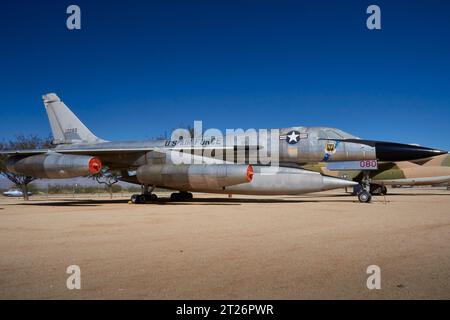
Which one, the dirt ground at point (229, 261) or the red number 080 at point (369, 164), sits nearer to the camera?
the dirt ground at point (229, 261)

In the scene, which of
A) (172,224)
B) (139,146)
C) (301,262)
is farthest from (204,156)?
(301,262)

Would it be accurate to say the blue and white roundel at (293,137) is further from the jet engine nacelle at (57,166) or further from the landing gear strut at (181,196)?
the jet engine nacelle at (57,166)

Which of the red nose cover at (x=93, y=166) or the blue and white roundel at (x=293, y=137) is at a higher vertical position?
the blue and white roundel at (x=293, y=137)

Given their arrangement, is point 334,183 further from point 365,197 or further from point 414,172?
point 414,172

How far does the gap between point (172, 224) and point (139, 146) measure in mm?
11196

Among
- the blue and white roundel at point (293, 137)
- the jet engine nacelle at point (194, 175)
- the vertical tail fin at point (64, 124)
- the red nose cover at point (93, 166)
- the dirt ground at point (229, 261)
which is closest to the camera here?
the dirt ground at point (229, 261)

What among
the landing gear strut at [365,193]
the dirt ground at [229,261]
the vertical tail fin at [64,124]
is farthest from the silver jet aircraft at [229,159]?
the dirt ground at [229,261]

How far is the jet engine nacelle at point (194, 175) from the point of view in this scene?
16875 mm

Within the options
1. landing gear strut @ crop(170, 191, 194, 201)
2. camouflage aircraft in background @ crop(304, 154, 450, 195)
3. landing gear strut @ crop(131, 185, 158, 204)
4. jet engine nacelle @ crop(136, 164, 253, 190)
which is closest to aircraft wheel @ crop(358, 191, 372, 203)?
jet engine nacelle @ crop(136, 164, 253, 190)

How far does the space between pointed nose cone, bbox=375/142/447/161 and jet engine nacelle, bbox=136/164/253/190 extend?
227 inches

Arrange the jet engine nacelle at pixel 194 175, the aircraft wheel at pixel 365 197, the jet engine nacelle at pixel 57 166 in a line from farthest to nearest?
the jet engine nacelle at pixel 57 166
the aircraft wheel at pixel 365 197
the jet engine nacelle at pixel 194 175

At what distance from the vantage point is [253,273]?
473cm

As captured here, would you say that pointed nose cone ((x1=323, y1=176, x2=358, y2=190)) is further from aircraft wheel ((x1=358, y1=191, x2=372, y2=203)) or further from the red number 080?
aircraft wheel ((x1=358, y1=191, x2=372, y2=203))
